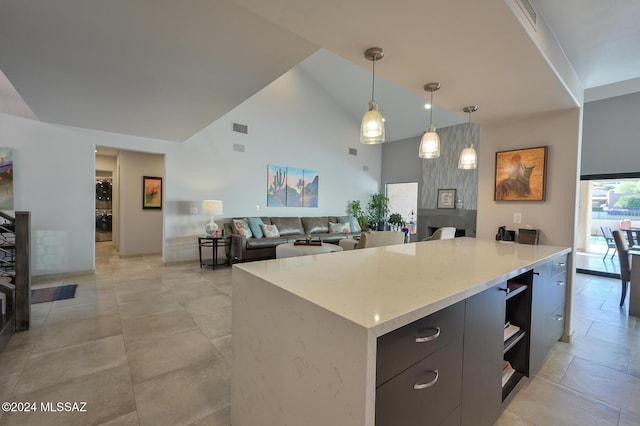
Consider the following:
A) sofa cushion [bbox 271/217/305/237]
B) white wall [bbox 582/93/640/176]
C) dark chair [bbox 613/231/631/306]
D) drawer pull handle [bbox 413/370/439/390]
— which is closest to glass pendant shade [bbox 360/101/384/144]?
drawer pull handle [bbox 413/370/439/390]

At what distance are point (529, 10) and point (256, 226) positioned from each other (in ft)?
17.1

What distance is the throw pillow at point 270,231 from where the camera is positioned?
5977 millimetres

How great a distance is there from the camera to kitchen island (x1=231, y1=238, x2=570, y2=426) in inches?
31.9

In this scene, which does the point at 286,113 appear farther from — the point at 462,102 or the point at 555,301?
the point at 555,301

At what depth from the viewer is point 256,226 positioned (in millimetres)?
5895

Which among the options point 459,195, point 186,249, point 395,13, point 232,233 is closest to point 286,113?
point 232,233

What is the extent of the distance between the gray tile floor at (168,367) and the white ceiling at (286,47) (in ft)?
7.15

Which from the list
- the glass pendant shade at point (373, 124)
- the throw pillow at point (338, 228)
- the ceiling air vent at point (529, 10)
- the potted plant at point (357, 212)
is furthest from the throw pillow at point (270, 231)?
the ceiling air vent at point (529, 10)

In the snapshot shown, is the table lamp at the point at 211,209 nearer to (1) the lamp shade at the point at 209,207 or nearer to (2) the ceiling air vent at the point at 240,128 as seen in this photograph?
(1) the lamp shade at the point at 209,207

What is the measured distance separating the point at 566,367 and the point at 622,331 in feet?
4.36

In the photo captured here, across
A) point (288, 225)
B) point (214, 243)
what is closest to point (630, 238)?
point (288, 225)

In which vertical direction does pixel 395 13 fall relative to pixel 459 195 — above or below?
above

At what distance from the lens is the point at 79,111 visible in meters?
3.68

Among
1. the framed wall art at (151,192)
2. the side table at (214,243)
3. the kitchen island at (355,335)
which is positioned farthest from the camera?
the framed wall art at (151,192)
